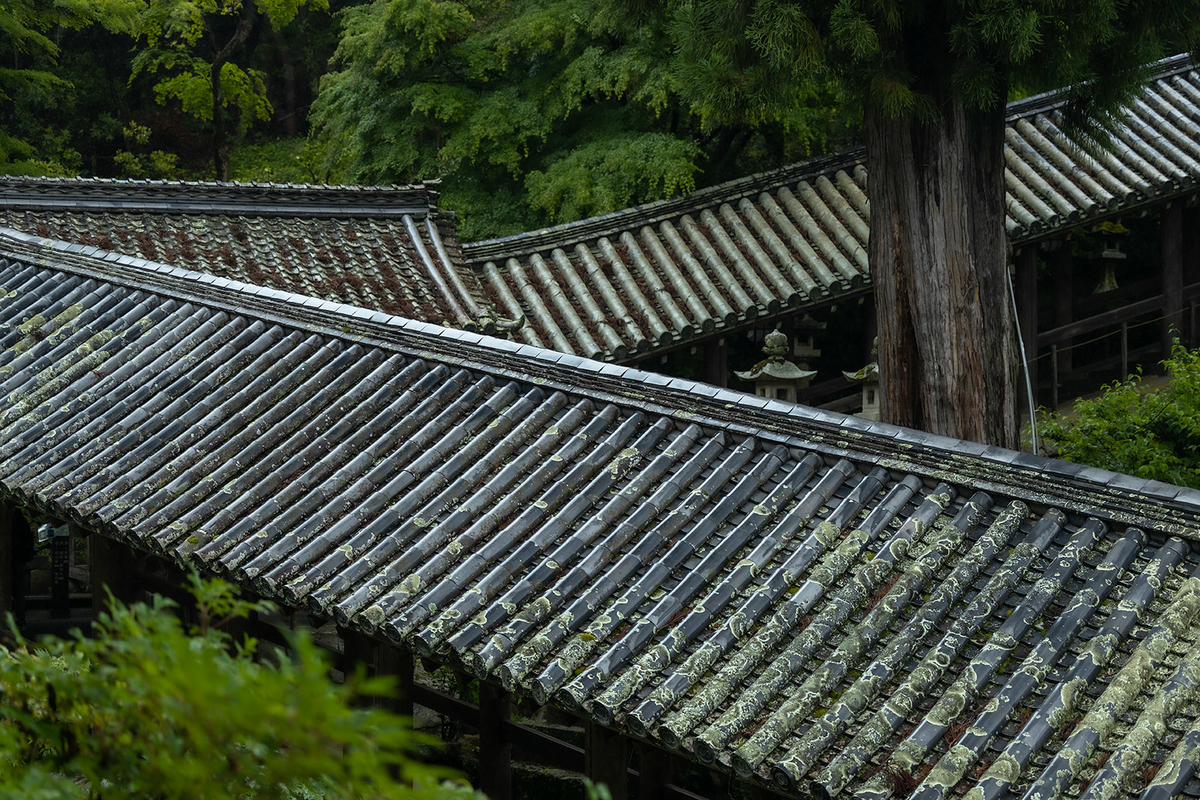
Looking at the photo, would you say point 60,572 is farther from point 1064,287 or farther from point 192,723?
point 1064,287

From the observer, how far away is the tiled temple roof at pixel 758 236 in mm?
12117

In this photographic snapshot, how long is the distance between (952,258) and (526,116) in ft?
30.3

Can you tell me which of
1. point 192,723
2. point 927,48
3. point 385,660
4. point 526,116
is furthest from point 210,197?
point 192,723

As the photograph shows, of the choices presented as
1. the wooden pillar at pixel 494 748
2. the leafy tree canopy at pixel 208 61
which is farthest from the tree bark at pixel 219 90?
the wooden pillar at pixel 494 748

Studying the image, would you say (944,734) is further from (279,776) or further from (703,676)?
(279,776)

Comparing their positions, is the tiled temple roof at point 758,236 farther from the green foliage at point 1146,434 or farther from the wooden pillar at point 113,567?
the wooden pillar at point 113,567

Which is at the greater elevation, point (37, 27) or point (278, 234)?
point (37, 27)

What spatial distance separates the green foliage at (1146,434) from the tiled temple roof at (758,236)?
3.23 metres

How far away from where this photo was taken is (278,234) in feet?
39.0

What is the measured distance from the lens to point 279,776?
1.82 metres

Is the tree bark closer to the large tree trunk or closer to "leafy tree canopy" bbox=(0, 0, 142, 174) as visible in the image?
"leafy tree canopy" bbox=(0, 0, 142, 174)

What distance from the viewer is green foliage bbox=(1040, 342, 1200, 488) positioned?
8.45 meters

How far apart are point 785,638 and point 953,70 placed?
483cm

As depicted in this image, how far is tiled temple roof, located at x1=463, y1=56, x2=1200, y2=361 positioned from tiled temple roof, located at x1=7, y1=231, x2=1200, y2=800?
543 cm
